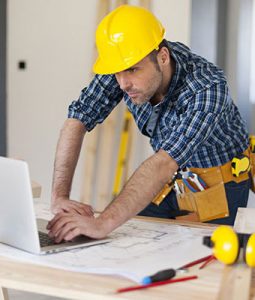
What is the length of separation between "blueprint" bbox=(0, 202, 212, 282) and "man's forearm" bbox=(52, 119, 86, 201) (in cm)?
46

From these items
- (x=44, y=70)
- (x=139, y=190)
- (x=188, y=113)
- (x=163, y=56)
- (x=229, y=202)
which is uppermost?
(x=163, y=56)

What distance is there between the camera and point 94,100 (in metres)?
2.41

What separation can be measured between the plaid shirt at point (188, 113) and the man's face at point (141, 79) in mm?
116

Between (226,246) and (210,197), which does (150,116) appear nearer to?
(210,197)

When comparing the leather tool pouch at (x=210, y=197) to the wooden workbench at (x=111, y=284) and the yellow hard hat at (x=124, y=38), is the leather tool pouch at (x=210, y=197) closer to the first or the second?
the yellow hard hat at (x=124, y=38)

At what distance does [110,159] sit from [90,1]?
1.21 meters

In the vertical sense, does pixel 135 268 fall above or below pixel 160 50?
below

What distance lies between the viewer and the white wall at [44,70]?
15.0 ft

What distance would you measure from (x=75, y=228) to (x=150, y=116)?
778 millimetres

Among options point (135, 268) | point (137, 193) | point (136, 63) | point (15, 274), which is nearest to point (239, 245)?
point (135, 268)

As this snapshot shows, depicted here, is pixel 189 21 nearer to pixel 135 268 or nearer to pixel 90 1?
pixel 90 1

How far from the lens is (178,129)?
1.91 metres

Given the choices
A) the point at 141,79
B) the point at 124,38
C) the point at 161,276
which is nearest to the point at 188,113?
the point at 141,79

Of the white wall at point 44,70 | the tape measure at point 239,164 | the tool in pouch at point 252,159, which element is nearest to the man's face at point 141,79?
the tape measure at point 239,164
